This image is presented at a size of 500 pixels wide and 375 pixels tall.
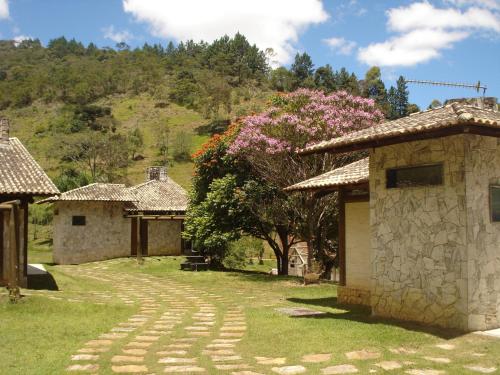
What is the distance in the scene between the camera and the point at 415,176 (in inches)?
341

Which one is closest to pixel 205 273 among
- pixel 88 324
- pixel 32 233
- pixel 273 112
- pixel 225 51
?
pixel 273 112

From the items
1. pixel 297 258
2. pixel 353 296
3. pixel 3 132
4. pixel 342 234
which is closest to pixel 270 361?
pixel 353 296

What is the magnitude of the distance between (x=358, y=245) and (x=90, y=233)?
58.0 feet

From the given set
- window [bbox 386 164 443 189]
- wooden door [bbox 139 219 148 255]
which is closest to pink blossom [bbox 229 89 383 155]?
window [bbox 386 164 443 189]

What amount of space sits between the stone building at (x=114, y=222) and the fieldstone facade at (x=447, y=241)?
55.5 feet

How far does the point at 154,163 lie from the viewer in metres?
51.5

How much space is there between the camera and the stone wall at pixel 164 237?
27.4 metres

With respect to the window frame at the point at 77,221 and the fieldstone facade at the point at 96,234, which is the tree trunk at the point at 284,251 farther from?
the window frame at the point at 77,221

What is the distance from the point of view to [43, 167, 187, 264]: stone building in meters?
24.8

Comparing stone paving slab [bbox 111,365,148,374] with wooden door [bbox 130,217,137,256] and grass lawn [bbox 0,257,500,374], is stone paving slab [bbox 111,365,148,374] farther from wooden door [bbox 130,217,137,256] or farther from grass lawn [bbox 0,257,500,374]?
wooden door [bbox 130,217,137,256]

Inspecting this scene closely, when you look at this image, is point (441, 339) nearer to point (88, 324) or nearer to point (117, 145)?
point (88, 324)

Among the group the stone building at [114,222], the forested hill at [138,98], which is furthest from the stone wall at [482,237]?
the forested hill at [138,98]

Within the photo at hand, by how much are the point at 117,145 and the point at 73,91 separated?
99.1ft

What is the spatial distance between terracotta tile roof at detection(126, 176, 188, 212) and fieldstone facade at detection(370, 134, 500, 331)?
19171 millimetres
